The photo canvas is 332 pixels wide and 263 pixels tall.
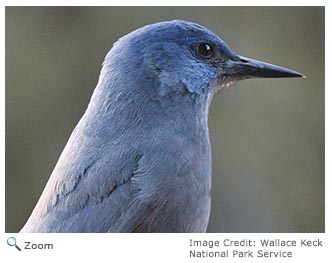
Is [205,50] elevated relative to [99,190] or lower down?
elevated

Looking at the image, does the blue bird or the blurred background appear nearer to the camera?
the blue bird
